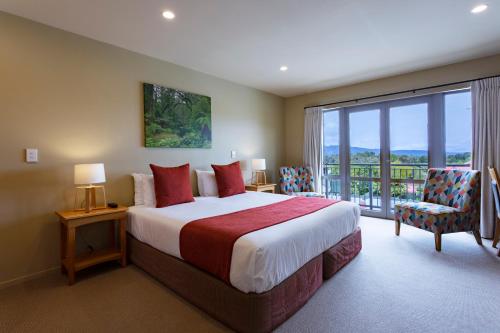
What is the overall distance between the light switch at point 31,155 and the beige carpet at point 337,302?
47.0 inches

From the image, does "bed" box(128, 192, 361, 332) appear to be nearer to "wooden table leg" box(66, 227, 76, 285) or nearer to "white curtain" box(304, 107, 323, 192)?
"wooden table leg" box(66, 227, 76, 285)

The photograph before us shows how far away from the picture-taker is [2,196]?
2268 millimetres

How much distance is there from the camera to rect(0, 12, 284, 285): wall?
2314mm

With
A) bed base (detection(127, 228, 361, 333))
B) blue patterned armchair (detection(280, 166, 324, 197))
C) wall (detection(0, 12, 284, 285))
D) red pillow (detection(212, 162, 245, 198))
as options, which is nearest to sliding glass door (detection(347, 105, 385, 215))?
blue patterned armchair (detection(280, 166, 324, 197))

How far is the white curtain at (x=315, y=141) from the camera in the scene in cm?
504

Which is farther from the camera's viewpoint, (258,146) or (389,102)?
(258,146)

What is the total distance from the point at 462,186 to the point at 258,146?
3.28 meters

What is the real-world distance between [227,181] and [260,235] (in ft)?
6.46

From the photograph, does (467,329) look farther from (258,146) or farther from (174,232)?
(258,146)

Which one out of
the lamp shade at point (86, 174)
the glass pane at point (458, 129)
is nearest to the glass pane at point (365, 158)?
the glass pane at point (458, 129)

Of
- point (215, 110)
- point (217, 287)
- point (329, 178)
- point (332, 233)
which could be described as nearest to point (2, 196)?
point (217, 287)

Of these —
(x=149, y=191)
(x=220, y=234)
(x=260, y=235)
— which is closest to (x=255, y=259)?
(x=260, y=235)

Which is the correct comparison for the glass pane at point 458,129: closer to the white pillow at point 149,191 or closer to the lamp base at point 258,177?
the lamp base at point 258,177

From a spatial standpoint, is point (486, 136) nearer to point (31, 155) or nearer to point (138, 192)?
point (138, 192)
